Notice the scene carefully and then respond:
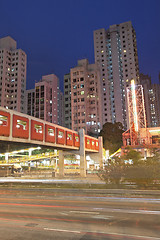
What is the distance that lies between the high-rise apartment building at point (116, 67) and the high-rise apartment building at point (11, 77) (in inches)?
1832

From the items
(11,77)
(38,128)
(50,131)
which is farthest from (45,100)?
(38,128)

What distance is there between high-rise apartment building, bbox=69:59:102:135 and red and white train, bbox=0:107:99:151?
56522 millimetres

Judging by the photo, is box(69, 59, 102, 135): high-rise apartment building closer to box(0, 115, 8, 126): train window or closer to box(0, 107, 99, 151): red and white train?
box(0, 107, 99, 151): red and white train

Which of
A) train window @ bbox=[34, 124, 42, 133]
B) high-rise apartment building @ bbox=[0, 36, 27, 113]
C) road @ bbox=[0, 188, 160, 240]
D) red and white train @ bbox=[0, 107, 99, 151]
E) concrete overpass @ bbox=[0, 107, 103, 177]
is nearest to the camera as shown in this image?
road @ bbox=[0, 188, 160, 240]

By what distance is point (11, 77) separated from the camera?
11994 cm

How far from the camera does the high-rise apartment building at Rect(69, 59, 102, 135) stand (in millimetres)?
103750

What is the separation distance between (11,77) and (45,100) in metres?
25.6

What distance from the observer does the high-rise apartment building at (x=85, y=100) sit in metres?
104

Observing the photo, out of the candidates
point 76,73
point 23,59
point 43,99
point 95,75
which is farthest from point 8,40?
point 95,75

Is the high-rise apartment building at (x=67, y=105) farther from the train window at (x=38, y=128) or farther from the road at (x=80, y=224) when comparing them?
the road at (x=80, y=224)

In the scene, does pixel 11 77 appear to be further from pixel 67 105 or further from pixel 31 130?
pixel 31 130

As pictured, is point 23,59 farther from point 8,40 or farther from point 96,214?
point 96,214

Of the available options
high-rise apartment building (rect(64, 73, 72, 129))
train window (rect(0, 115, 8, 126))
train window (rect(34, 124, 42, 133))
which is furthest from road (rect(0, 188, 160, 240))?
high-rise apartment building (rect(64, 73, 72, 129))

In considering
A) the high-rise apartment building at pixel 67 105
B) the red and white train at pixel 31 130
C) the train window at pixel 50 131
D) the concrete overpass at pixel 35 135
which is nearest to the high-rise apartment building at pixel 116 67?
the high-rise apartment building at pixel 67 105
